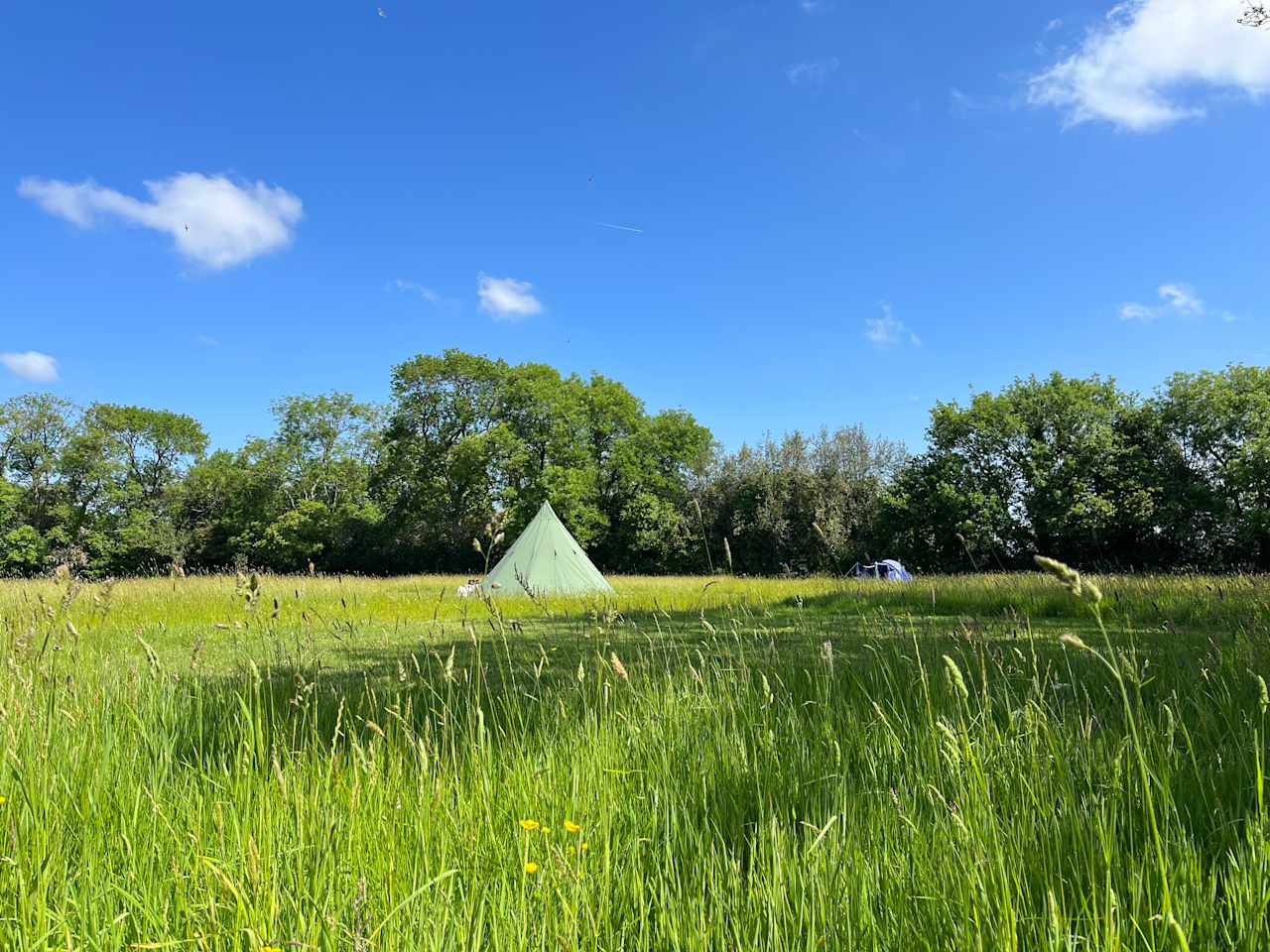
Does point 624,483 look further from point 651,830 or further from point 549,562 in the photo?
point 651,830

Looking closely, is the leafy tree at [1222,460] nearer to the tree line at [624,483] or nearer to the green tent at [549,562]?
the tree line at [624,483]

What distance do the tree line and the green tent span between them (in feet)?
29.3

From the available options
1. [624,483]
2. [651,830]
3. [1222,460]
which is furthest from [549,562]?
[1222,460]

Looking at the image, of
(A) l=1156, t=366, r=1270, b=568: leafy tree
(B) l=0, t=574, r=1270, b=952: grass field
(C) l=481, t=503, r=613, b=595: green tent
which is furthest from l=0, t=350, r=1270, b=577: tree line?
(B) l=0, t=574, r=1270, b=952: grass field

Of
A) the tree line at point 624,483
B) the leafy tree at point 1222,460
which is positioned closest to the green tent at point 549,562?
the tree line at point 624,483

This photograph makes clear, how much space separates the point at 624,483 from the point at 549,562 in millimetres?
20092

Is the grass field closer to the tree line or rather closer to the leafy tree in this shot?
the tree line

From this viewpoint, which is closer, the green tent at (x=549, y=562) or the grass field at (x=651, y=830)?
the grass field at (x=651, y=830)

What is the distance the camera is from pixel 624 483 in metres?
34.8

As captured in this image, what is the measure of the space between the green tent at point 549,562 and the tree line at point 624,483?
8915 millimetres

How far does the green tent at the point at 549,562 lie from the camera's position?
47.8 ft

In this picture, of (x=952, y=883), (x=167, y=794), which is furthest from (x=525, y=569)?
(x=952, y=883)

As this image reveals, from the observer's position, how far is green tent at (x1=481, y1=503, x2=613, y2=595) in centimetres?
1456

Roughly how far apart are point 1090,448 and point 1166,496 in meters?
2.76
